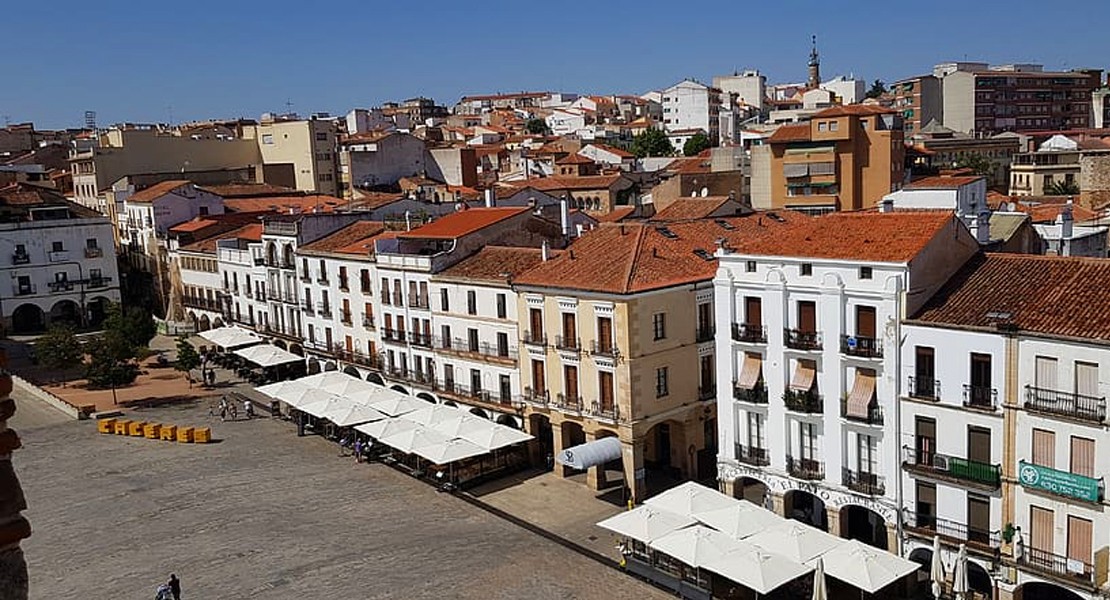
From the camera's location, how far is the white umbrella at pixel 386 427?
44.5 m

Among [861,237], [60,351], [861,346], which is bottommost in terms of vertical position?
[60,351]

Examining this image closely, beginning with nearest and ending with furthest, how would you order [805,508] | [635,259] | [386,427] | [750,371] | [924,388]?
[924,388]
[750,371]
[805,508]
[635,259]
[386,427]

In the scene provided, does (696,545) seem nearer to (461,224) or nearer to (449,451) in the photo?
(449,451)

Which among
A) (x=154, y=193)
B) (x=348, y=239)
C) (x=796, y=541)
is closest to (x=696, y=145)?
(x=154, y=193)

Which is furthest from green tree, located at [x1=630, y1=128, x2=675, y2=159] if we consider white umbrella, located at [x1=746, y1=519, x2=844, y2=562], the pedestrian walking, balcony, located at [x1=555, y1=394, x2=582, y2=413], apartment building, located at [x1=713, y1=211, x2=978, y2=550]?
the pedestrian walking

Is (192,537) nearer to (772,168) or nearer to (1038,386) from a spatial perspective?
(1038,386)

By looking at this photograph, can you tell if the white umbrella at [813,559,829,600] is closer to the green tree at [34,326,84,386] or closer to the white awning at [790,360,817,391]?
the white awning at [790,360,817,391]

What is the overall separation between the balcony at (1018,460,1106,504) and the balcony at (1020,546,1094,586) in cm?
179

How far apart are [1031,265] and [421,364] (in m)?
Answer: 31.1

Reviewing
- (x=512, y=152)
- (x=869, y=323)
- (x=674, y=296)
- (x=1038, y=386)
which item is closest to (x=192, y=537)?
(x=674, y=296)

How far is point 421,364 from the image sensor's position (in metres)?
52.2

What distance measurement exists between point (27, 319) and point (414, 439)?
5442cm

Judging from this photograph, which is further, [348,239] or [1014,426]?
[348,239]

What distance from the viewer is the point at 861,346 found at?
1257 inches
